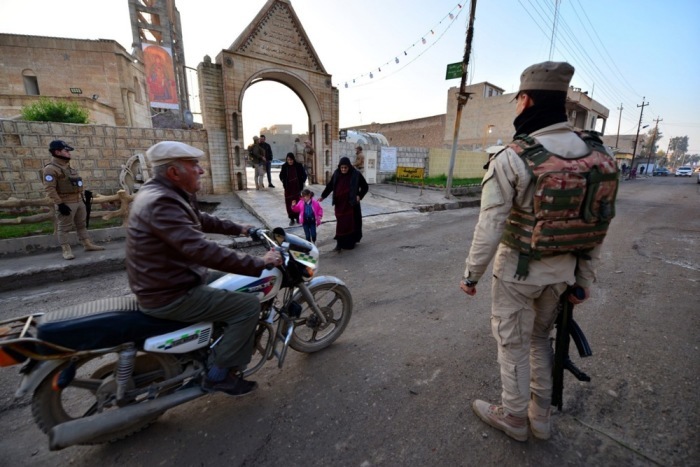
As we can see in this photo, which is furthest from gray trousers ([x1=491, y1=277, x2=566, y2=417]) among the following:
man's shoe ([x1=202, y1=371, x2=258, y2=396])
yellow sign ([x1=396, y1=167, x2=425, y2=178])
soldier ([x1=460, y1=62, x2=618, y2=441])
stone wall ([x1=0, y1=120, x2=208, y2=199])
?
yellow sign ([x1=396, y1=167, x2=425, y2=178])

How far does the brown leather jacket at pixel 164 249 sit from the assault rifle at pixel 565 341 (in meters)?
2.01

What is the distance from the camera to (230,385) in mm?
2092

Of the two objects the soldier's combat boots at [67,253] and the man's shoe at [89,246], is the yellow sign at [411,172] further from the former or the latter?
the soldier's combat boots at [67,253]

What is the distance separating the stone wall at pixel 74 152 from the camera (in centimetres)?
789

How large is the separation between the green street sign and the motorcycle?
36.7 feet

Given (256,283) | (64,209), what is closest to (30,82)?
(64,209)

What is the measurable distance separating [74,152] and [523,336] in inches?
449

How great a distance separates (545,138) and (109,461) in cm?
315

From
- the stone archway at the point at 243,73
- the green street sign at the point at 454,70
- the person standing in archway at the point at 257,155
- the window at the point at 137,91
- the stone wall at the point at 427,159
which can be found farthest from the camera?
the window at the point at 137,91

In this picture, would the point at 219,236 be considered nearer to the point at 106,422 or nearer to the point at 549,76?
the point at 106,422

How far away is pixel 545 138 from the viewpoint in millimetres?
1724

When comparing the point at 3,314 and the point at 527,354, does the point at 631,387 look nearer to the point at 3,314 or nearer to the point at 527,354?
the point at 527,354

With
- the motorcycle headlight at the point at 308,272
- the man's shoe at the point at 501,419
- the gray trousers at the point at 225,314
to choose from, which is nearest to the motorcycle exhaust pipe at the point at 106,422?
the gray trousers at the point at 225,314

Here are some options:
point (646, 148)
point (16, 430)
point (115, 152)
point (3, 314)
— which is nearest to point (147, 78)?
point (115, 152)
